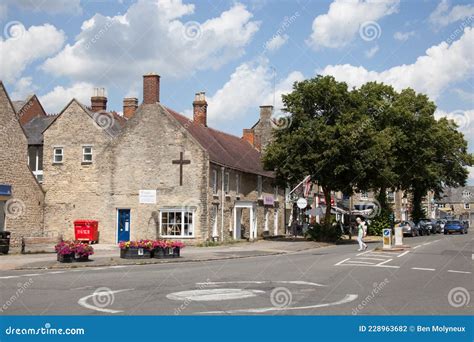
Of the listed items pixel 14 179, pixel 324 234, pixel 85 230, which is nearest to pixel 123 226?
pixel 85 230

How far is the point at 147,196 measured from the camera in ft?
122

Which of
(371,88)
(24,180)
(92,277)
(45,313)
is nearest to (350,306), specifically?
(45,313)

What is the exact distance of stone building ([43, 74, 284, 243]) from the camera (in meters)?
36.4

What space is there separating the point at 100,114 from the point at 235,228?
1213 cm

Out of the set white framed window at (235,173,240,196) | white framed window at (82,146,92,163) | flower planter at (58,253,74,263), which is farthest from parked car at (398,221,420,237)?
flower planter at (58,253,74,263)

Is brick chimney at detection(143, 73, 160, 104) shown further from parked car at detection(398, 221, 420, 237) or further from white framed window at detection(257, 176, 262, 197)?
parked car at detection(398, 221, 420, 237)

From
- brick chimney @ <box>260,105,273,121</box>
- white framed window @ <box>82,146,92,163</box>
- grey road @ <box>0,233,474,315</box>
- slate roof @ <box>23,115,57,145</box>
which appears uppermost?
brick chimney @ <box>260,105,273,121</box>

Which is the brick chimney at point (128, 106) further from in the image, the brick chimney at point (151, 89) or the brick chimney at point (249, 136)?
the brick chimney at point (249, 136)

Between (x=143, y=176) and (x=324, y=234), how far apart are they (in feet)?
41.4

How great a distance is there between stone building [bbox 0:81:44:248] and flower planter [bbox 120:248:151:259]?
1143cm

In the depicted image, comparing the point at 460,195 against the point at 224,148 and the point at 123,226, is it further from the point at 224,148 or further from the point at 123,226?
the point at 123,226

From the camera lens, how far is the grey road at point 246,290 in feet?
36.3

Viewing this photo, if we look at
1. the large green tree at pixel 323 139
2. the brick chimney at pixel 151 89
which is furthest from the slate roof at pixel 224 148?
the large green tree at pixel 323 139

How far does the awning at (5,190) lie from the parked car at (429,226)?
131ft
